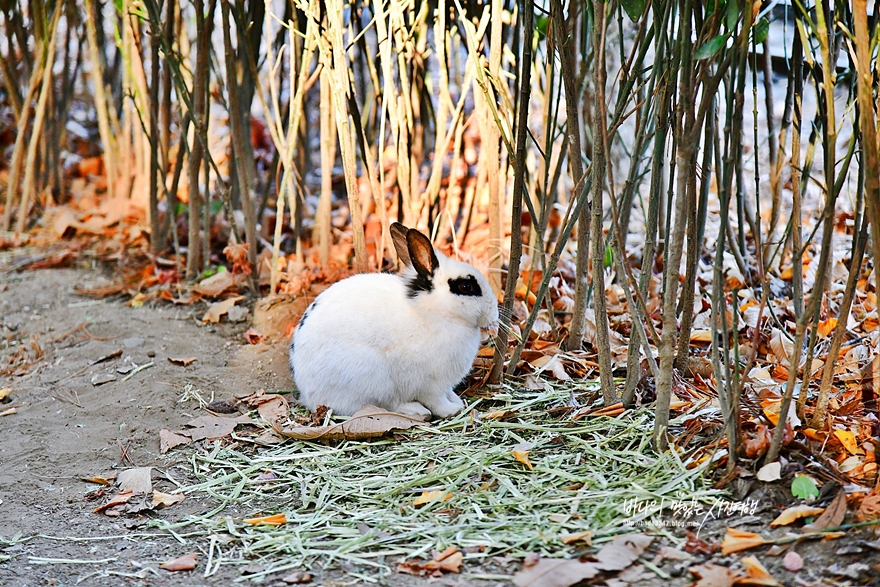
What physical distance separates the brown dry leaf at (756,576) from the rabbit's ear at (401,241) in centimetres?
158

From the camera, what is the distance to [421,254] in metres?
2.96

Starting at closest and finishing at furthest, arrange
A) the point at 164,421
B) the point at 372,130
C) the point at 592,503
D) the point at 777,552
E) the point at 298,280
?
the point at 777,552, the point at 592,503, the point at 164,421, the point at 298,280, the point at 372,130

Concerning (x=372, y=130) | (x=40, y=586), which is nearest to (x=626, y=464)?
(x=40, y=586)

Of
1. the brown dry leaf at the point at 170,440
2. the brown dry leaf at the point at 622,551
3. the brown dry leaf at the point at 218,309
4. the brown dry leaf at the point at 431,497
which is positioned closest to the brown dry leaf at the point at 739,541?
the brown dry leaf at the point at 622,551

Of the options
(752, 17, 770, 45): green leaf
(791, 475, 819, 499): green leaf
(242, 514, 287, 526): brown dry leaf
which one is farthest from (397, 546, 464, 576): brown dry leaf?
(752, 17, 770, 45): green leaf

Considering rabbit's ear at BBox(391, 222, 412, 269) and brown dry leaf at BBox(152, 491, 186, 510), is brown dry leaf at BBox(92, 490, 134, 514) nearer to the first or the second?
brown dry leaf at BBox(152, 491, 186, 510)

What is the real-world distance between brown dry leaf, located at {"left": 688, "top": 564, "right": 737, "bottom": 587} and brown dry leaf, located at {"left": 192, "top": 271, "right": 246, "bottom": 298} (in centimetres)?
291

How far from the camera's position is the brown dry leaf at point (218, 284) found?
4.25 meters

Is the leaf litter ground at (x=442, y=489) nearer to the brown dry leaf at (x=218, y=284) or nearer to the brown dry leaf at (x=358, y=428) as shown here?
the brown dry leaf at (x=358, y=428)

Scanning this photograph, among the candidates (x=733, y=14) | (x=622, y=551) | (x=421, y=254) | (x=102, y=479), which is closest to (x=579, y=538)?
(x=622, y=551)

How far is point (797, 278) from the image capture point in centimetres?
253

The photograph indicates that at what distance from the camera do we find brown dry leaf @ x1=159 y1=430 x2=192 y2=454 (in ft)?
9.54

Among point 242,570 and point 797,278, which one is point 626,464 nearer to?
point 797,278

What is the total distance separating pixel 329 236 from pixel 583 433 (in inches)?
78.1
